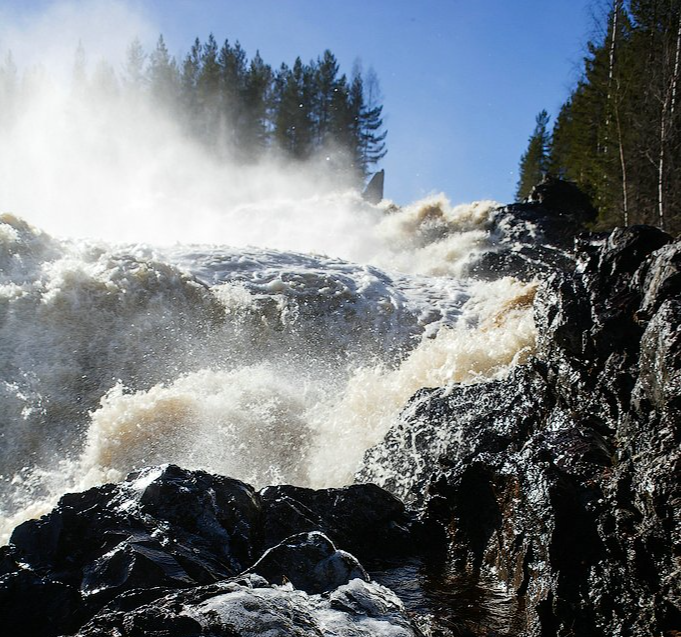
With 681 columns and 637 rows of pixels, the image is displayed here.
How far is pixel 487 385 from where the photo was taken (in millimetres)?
6105

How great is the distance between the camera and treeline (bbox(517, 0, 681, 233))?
15.1 metres

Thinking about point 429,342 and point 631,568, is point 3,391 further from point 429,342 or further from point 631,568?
point 631,568

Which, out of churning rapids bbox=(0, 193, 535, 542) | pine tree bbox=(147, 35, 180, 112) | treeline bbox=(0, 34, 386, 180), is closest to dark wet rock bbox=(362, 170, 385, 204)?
treeline bbox=(0, 34, 386, 180)

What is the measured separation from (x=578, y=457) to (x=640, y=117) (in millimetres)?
15981

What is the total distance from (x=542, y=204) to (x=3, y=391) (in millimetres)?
20900

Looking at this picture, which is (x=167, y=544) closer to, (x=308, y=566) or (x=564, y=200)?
(x=308, y=566)

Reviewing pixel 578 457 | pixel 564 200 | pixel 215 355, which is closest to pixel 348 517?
pixel 578 457

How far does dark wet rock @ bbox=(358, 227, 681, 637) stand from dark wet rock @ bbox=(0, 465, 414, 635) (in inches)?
37.5

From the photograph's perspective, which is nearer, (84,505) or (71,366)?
(84,505)

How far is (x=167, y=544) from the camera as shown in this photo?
3295 mm

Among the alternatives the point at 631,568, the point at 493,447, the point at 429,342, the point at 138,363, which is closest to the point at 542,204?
the point at 429,342

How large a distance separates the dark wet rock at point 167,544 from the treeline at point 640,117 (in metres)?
13.6

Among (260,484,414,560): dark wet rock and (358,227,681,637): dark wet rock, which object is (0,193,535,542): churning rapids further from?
(260,484,414,560): dark wet rock

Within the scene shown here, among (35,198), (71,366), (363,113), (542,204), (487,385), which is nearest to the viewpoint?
(487,385)
